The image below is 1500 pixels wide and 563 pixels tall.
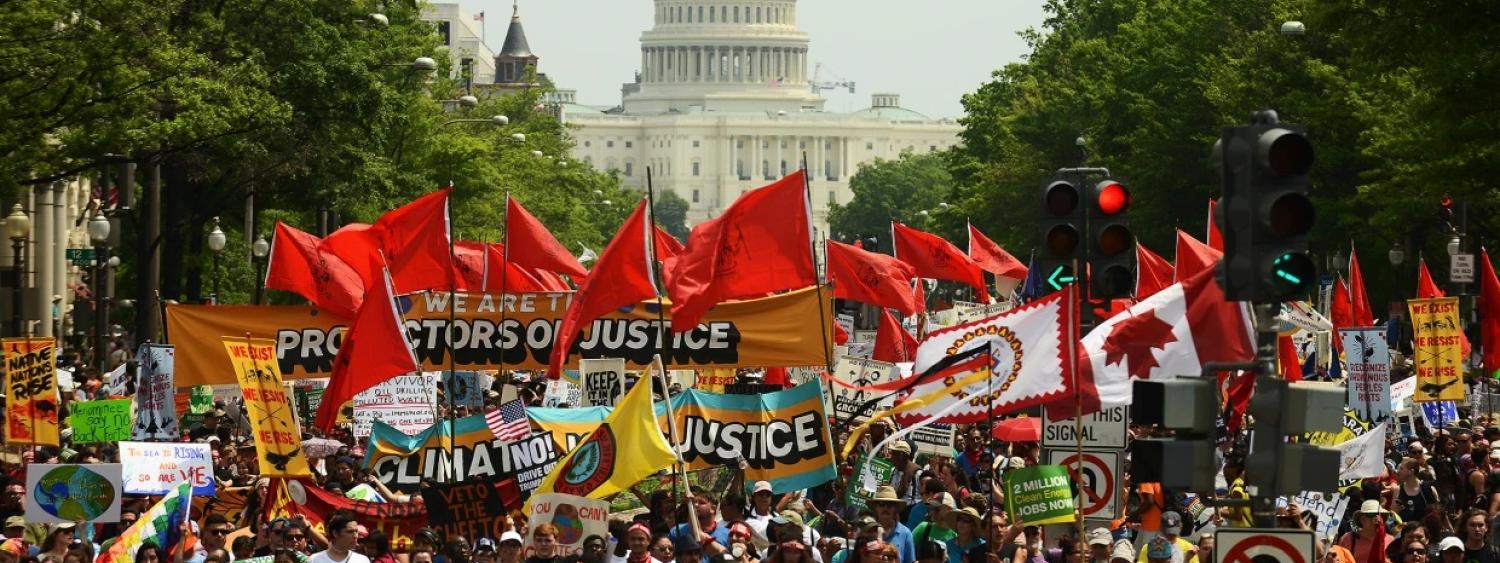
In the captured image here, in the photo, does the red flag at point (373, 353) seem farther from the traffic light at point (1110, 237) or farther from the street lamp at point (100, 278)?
the street lamp at point (100, 278)

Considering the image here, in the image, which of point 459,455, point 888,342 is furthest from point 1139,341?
point 888,342

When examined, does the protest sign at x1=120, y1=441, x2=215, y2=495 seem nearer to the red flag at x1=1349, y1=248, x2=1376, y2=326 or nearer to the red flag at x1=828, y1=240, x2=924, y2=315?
the red flag at x1=828, y1=240, x2=924, y2=315

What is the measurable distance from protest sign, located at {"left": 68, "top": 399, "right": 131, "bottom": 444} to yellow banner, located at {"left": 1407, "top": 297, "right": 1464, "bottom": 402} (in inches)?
428

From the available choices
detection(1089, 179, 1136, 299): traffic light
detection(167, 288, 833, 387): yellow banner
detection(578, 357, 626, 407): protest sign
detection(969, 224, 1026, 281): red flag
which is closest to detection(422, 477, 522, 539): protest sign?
detection(1089, 179, 1136, 299): traffic light

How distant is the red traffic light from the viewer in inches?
A: 563

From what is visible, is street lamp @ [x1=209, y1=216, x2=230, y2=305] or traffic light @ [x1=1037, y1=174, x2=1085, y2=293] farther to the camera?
street lamp @ [x1=209, y1=216, x2=230, y2=305]

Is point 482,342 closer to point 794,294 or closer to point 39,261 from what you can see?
point 794,294

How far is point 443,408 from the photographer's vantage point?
3016cm

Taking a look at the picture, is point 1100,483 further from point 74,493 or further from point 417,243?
point 417,243

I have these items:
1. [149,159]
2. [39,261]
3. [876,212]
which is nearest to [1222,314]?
[149,159]

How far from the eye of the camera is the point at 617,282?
20.6 metres

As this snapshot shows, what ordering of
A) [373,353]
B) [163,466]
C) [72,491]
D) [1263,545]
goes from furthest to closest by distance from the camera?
[373,353], [163,466], [72,491], [1263,545]

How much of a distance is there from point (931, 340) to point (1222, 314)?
213cm

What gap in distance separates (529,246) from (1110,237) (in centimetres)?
1187
